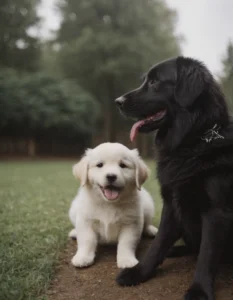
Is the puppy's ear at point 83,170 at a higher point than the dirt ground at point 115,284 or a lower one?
higher

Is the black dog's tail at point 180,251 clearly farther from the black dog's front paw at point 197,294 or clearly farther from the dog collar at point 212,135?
the dog collar at point 212,135

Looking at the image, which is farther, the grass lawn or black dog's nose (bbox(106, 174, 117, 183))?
black dog's nose (bbox(106, 174, 117, 183))

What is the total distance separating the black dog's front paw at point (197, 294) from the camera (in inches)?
83.7

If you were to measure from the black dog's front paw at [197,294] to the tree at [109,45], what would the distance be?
66.5 feet

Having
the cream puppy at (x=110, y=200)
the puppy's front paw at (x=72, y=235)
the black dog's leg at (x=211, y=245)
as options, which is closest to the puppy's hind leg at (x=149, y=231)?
the cream puppy at (x=110, y=200)

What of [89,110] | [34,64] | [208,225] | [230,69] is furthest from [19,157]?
[208,225]


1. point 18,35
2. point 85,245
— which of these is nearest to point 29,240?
point 85,245

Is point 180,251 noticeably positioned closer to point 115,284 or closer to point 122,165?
point 115,284

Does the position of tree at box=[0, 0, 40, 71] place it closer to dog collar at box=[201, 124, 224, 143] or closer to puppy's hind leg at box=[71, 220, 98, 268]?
puppy's hind leg at box=[71, 220, 98, 268]

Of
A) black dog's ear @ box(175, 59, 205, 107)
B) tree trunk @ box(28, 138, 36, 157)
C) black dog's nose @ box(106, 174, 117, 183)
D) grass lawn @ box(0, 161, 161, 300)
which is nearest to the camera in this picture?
grass lawn @ box(0, 161, 161, 300)

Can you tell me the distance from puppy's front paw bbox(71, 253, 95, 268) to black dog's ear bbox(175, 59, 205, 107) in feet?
4.79

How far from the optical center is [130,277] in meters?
2.46

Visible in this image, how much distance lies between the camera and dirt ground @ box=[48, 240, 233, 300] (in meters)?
2.29

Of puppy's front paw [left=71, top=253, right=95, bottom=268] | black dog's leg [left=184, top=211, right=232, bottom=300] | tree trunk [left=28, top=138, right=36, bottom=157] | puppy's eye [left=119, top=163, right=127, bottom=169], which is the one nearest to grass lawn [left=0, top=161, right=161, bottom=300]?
puppy's front paw [left=71, top=253, right=95, bottom=268]
